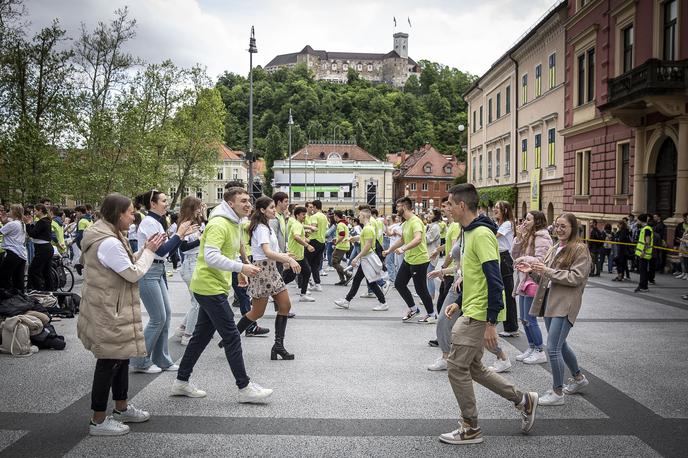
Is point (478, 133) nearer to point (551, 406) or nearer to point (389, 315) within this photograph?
point (389, 315)

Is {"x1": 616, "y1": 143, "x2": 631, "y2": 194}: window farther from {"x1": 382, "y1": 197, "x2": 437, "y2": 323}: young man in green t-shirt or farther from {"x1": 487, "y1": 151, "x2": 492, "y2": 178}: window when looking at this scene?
{"x1": 487, "y1": 151, "x2": 492, "y2": 178}: window

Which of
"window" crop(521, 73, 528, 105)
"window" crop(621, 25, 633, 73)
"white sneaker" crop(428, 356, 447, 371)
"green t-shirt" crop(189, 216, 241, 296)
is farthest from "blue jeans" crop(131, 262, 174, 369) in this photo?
"window" crop(521, 73, 528, 105)

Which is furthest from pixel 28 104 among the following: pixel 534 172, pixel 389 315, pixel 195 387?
pixel 195 387

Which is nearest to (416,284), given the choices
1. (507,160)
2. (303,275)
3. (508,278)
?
(508,278)

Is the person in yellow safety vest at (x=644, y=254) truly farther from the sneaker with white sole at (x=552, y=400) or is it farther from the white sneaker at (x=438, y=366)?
the sneaker with white sole at (x=552, y=400)

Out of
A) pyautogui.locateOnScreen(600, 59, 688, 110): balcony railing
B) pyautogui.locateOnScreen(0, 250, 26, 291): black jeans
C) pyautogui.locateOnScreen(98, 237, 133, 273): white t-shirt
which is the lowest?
pyautogui.locateOnScreen(0, 250, 26, 291): black jeans

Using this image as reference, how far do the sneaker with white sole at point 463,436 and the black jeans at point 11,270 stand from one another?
28.5 ft

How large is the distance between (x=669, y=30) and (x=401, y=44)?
177756 millimetres

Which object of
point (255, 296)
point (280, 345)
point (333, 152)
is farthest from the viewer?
point (333, 152)

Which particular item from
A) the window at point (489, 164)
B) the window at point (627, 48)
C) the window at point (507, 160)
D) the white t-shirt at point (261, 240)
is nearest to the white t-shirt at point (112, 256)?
the white t-shirt at point (261, 240)

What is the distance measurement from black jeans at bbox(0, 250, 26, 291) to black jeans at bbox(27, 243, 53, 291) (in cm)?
155

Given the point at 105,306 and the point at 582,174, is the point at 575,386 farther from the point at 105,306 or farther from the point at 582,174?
the point at 582,174

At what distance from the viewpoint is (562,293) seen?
240 inches

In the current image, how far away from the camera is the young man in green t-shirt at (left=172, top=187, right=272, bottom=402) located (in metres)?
6.01
